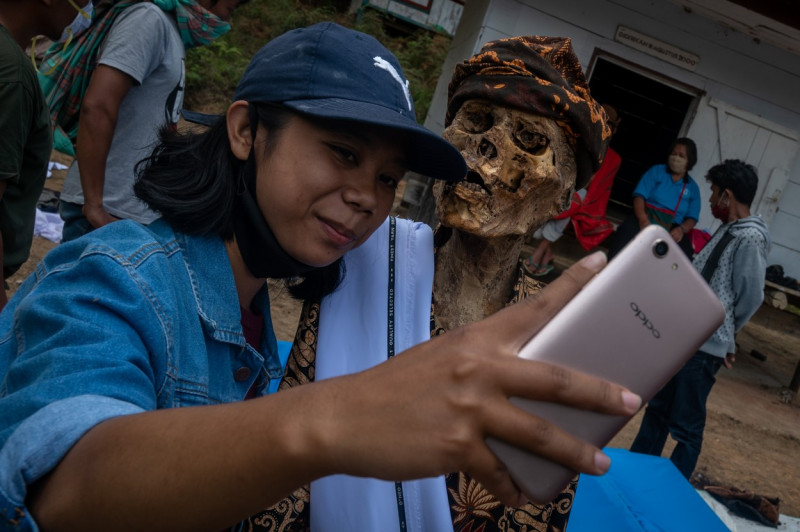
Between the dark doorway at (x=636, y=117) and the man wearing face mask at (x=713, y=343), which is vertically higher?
the dark doorway at (x=636, y=117)

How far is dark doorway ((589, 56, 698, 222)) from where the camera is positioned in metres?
11.2

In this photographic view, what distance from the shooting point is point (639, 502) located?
262 cm

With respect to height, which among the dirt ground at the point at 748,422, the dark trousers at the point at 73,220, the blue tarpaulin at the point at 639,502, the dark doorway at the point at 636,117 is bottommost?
the dirt ground at the point at 748,422

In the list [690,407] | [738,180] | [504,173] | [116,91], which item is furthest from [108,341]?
[738,180]

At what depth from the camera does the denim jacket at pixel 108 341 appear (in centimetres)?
79

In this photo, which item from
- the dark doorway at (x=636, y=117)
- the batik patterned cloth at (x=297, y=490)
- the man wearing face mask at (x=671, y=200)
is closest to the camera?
the batik patterned cloth at (x=297, y=490)

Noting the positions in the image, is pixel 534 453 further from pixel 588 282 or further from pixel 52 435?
pixel 52 435

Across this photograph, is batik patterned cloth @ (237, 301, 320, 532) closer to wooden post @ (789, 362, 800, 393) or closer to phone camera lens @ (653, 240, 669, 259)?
phone camera lens @ (653, 240, 669, 259)

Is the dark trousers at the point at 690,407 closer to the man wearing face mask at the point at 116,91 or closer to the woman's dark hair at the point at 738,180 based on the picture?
the woman's dark hair at the point at 738,180

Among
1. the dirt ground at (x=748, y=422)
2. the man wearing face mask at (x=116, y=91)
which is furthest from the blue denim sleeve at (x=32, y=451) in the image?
the dirt ground at (x=748, y=422)

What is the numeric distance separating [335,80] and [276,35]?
48.5 ft

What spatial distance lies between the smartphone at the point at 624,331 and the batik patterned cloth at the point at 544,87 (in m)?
0.89

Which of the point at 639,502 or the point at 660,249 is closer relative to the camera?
the point at 660,249

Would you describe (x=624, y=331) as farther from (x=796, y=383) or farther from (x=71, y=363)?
(x=796, y=383)
